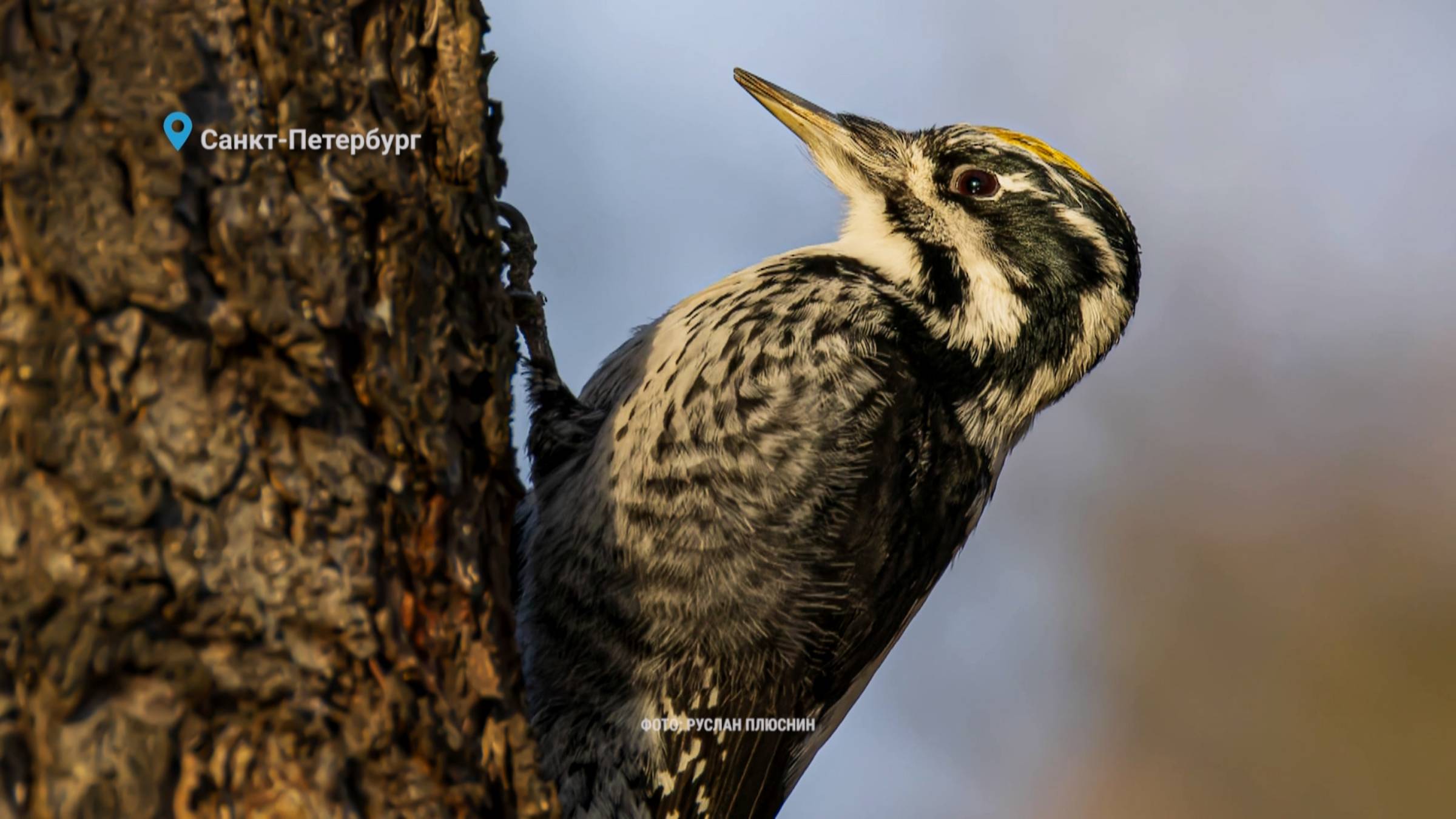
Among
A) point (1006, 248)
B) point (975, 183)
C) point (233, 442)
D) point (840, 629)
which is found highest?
point (975, 183)

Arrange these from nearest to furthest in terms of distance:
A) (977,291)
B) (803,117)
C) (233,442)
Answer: (233,442) < (977,291) < (803,117)

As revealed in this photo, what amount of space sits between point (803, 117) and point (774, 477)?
49.5 inches

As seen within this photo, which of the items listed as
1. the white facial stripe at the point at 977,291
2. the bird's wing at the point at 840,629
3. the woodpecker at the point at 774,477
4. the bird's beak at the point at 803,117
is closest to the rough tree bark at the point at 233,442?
the woodpecker at the point at 774,477

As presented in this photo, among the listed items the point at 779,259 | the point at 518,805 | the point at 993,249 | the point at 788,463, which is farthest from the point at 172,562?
the point at 993,249

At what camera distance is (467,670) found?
1853 mm

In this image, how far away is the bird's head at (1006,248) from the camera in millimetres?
3389

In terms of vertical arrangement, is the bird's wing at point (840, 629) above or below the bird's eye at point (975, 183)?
below

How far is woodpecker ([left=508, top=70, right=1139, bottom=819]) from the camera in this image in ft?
9.89

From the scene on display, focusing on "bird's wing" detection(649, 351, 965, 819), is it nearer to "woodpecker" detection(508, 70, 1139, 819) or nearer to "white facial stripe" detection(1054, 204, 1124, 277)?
"woodpecker" detection(508, 70, 1139, 819)

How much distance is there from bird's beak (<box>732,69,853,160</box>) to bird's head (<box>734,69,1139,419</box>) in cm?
18

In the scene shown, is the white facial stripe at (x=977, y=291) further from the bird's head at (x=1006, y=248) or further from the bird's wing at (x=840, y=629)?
the bird's wing at (x=840, y=629)

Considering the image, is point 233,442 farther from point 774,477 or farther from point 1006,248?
point 1006,248

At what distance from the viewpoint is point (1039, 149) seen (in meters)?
3.63

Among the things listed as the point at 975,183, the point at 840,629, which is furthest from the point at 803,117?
the point at 840,629
